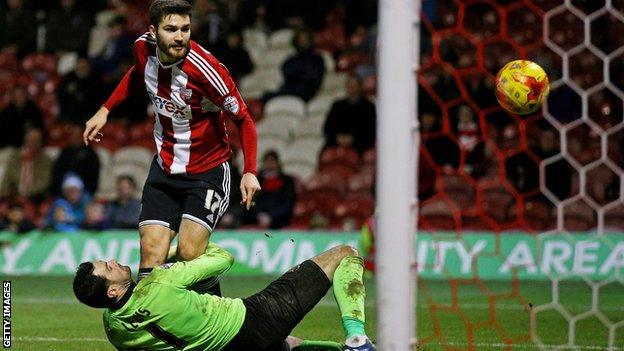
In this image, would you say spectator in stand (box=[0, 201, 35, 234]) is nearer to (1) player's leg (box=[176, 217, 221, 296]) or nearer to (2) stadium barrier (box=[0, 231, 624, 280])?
(2) stadium barrier (box=[0, 231, 624, 280])

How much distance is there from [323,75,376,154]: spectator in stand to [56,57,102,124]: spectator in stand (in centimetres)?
384

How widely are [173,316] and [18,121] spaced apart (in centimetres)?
1107

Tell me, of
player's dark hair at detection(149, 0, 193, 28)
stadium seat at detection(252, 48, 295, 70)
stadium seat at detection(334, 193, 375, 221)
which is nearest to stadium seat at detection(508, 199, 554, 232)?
stadium seat at detection(334, 193, 375, 221)

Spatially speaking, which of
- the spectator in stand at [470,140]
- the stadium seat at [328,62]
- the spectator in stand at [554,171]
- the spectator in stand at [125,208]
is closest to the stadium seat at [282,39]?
the stadium seat at [328,62]

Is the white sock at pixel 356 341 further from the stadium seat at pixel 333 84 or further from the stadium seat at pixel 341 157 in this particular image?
the stadium seat at pixel 333 84

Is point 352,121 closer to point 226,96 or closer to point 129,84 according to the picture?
point 129,84

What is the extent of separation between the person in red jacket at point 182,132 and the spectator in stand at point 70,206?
6895mm

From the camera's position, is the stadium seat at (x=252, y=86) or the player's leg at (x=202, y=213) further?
the stadium seat at (x=252, y=86)

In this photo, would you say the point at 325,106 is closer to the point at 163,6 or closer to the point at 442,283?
the point at 442,283

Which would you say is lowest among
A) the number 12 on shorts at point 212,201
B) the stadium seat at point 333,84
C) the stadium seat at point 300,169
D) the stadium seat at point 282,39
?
the number 12 on shorts at point 212,201

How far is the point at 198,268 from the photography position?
18.0ft

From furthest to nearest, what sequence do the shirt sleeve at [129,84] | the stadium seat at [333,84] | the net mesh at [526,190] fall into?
the stadium seat at [333,84]
the net mesh at [526,190]
the shirt sleeve at [129,84]

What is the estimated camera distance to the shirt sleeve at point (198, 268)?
538 centimetres

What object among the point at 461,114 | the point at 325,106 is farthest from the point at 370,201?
the point at 461,114
